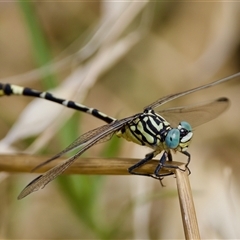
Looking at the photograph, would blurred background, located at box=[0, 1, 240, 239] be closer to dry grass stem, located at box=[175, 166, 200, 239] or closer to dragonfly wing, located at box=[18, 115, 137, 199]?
Result: dragonfly wing, located at box=[18, 115, 137, 199]

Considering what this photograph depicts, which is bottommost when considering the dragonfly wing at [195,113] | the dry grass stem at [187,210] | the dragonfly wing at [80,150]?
the dry grass stem at [187,210]

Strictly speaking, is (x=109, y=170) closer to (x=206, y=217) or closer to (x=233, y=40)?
(x=206, y=217)

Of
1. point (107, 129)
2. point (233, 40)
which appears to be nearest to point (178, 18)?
point (233, 40)

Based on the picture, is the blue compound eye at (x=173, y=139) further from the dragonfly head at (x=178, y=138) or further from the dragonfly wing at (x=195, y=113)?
the dragonfly wing at (x=195, y=113)

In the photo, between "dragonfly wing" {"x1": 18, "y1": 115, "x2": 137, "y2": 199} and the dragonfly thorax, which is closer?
"dragonfly wing" {"x1": 18, "y1": 115, "x2": 137, "y2": 199}

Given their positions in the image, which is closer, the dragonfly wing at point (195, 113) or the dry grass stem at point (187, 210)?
the dry grass stem at point (187, 210)

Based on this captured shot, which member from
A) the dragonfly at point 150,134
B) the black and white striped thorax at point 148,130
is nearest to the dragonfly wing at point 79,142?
the dragonfly at point 150,134

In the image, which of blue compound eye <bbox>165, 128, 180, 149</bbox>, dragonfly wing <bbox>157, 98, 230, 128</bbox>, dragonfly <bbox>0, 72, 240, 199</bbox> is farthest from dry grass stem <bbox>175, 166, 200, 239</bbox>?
dragonfly wing <bbox>157, 98, 230, 128</bbox>
